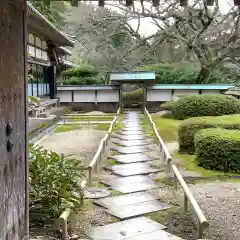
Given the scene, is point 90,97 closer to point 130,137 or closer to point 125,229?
point 130,137

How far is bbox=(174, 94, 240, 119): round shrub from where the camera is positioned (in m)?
18.5

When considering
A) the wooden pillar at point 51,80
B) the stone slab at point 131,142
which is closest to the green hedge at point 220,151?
the stone slab at point 131,142

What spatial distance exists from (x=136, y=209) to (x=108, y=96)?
19.9 m

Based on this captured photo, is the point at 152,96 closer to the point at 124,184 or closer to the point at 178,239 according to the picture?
the point at 124,184

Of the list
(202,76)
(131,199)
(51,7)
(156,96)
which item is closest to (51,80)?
(156,96)

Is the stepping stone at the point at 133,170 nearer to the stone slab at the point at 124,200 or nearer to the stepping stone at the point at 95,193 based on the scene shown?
the stepping stone at the point at 95,193

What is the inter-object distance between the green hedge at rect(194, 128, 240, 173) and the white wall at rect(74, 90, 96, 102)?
17.3 m

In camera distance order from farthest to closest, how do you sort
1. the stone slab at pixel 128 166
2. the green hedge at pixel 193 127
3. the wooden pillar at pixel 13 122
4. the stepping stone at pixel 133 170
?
the green hedge at pixel 193 127 < the stone slab at pixel 128 166 < the stepping stone at pixel 133 170 < the wooden pillar at pixel 13 122

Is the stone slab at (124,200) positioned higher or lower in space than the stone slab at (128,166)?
higher

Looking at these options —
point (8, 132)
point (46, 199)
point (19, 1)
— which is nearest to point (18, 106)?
point (8, 132)

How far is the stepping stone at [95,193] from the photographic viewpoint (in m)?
6.85

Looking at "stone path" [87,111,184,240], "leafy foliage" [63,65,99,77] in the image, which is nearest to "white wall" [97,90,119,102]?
"leafy foliage" [63,65,99,77]

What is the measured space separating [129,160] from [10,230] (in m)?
7.11

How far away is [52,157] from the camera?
5.96 meters
